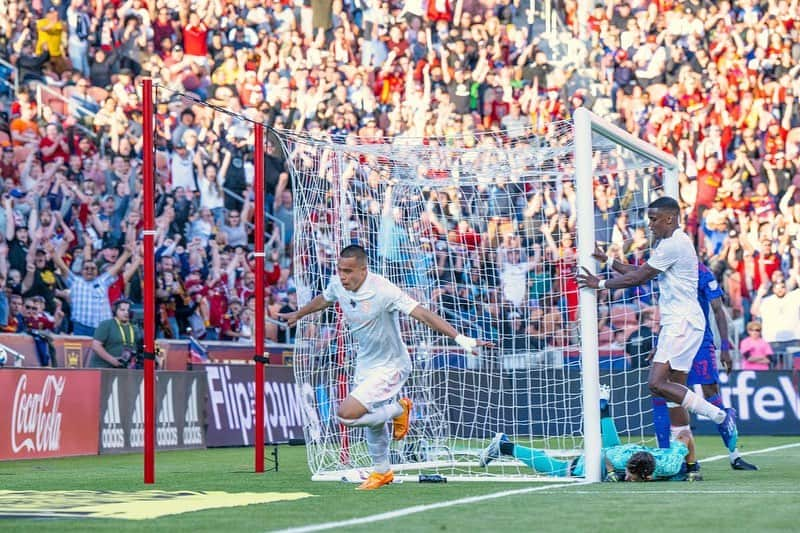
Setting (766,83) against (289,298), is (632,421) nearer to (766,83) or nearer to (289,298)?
(289,298)

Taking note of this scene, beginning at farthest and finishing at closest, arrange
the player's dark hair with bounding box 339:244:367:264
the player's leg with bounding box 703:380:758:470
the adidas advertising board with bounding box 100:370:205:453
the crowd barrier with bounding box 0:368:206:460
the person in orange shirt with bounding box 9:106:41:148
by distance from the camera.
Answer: the person in orange shirt with bounding box 9:106:41:148 < the adidas advertising board with bounding box 100:370:205:453 < the crowd barrier with bounding box 0:368:206:460 < the player's leg with bounding box 703:380:758:470 < the player's dark hair with bounding box 339:244:367:264

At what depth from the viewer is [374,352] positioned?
40.7 feet

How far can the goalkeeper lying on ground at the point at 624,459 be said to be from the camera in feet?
40.5

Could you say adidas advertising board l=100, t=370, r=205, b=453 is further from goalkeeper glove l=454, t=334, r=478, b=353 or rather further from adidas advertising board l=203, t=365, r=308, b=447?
goalkeeper glove l=454, t=334, r=478, b=353

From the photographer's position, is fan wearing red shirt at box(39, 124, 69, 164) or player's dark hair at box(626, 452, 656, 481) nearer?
player's dark hair at box(626, 452, 656, 481)

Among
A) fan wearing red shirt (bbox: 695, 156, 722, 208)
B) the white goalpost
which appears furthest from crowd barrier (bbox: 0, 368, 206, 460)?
fan wearing red shirt (bbox: 695, 156, 722, 208)

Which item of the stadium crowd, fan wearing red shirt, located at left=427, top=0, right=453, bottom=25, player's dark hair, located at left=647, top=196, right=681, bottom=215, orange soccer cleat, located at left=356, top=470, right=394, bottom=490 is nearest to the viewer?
orange soccer cleat, located at left=356, top=470, right=394, bottom=490

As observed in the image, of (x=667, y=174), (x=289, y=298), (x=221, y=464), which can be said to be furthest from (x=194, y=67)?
(x=667, y=174)

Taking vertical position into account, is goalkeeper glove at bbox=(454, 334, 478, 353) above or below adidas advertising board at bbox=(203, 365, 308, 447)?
above

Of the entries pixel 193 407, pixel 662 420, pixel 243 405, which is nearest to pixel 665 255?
pixel 662 420

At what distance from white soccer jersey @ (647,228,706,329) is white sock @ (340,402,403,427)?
2627 millimetres

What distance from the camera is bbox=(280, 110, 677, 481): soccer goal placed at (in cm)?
1437

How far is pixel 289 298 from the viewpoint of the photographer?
2334cm

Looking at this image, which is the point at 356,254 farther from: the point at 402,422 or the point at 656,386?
the point at 656,386
